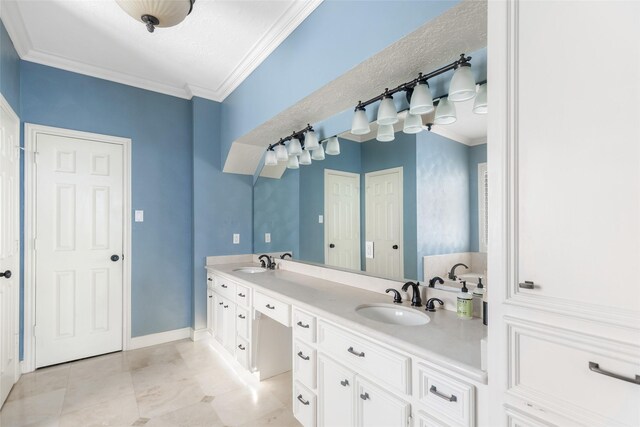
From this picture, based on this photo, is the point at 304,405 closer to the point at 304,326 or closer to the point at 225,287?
the point at 304,326

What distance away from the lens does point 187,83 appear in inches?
126

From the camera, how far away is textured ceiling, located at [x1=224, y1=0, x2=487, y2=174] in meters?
1.29

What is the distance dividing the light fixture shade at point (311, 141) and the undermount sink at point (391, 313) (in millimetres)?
1363

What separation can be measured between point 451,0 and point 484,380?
1.37 m

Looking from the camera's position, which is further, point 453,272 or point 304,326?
point 304,326

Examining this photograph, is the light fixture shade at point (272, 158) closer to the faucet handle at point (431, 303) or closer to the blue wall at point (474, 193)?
the blue wall at point (474, 193)

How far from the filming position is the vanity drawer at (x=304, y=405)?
1719 millimetres

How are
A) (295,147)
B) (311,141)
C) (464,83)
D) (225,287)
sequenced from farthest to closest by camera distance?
(225,287), (295,147), (311,141), (464,83)

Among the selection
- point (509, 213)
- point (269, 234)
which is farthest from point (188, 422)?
point (509, 213)

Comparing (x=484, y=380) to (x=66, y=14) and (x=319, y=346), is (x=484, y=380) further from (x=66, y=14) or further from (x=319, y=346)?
(x=66, y=14)

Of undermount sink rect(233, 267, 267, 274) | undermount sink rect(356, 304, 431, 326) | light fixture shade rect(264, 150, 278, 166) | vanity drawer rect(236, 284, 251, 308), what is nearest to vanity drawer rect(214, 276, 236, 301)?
vanity drawer rect(236, 284, 251, 308)

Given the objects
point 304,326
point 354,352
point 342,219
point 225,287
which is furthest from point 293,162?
point 354,352

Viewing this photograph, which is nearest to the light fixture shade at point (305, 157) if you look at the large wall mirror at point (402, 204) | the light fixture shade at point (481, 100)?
the large wall mirror at point (402, 204)

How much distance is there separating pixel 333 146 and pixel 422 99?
0.94 m
